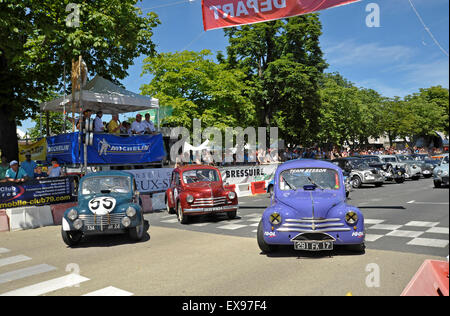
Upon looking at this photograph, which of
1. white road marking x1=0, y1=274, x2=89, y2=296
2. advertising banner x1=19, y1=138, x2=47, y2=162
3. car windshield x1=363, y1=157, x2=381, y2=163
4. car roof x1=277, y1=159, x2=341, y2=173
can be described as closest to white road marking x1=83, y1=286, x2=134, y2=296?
white road marking x1=0, y1=274, x2=89, y2=296

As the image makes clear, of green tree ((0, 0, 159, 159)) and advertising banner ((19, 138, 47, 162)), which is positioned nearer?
green tree ((0, 0, 159, 159))

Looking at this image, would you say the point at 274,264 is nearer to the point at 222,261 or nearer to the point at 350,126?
the point at 222,261

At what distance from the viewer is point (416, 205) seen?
1279 centimetres

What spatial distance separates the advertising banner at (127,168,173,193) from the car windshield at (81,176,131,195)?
5773 millimetres

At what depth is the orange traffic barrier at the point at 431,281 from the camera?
2.83 meters

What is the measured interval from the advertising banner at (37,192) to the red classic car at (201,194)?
4188mm

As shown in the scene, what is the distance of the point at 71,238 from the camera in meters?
8.57

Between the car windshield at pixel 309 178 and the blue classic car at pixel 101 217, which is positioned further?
the blue classic car at pixel 101 217

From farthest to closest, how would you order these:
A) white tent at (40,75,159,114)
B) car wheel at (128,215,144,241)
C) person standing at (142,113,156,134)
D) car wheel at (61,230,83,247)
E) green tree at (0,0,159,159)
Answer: person standing at (142,113,156,134) → white tent at (40,75,159,114) → green tree at (0,0,159,159) → car wheel at (128,215,144,241) → car wheel at (61,230,83,247)

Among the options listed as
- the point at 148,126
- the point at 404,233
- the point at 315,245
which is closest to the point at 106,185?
the point at 315,245

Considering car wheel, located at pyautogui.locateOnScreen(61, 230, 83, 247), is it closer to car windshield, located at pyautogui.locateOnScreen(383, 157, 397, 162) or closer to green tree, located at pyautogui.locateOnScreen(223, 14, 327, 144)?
car windshield, located at pyautogui.locateOnScreen(383, 157, 397, 162)

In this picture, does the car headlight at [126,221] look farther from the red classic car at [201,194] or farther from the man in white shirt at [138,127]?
the man in white shirt at [138,127]

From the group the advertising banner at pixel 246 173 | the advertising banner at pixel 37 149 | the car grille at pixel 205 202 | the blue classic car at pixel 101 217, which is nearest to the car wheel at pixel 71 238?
the blue classic car at pixel 101 217

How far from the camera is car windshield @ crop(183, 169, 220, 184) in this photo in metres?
12.4
